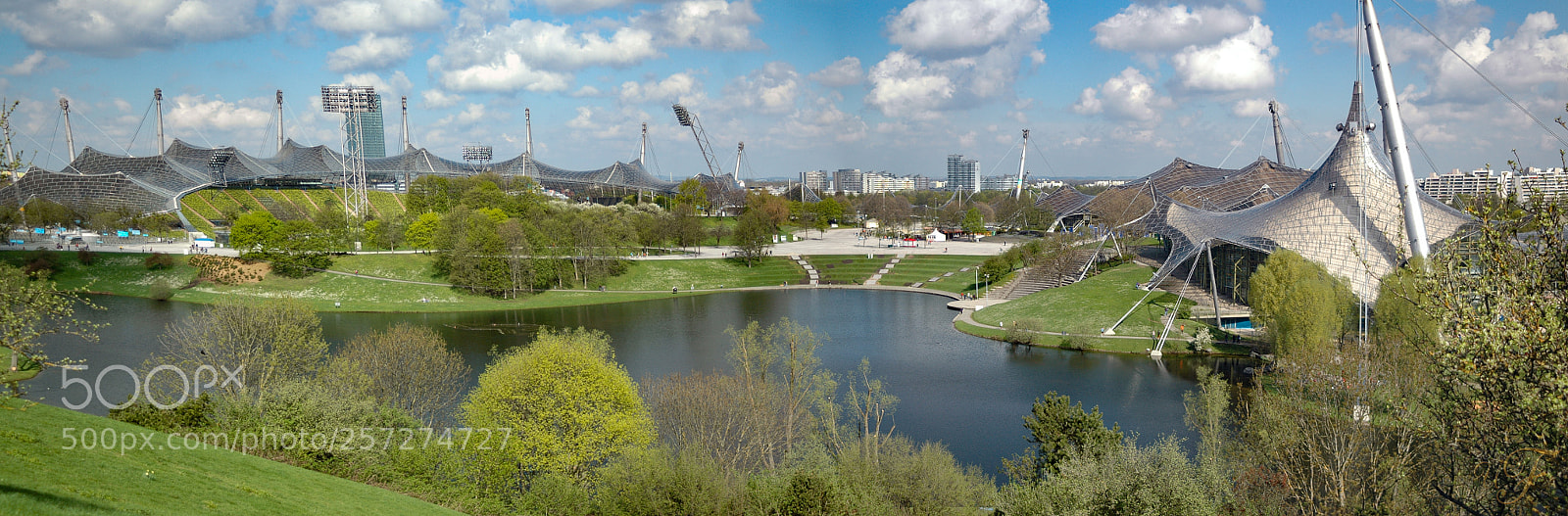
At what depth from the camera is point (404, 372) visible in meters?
24.7

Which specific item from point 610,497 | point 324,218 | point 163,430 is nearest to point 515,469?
point 610,497

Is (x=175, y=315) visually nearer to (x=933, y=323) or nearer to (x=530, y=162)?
(x=933, y=323)

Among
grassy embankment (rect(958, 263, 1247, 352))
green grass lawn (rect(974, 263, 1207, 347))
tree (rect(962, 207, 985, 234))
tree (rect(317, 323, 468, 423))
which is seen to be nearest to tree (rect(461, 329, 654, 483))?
tree (rect(317, 323, 468, 423))

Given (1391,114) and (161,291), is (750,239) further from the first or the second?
(1391,114)

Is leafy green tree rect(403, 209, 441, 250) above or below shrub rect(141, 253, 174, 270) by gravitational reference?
above

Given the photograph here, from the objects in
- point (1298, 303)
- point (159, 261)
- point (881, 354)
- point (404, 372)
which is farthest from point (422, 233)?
point (1298, 303)

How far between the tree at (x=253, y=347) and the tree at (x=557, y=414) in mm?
8769

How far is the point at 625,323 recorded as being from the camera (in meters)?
44.9

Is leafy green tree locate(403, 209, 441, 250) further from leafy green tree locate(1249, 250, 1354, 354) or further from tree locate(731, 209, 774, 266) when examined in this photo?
leafy green tree locate(1249, 250, 1354, 354)

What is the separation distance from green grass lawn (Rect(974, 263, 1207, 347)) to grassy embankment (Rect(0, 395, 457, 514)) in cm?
3388

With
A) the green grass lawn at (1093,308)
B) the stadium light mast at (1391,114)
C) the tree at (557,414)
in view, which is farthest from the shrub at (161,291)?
the stadium light mast at (1391,114)

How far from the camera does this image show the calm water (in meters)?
26.7

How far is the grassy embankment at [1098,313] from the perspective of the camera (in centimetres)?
3856

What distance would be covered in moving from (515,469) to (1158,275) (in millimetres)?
36584
